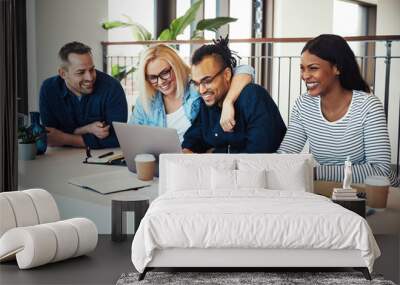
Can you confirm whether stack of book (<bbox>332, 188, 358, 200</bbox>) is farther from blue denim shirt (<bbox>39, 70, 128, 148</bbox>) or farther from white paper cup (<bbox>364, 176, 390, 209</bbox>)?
blue denim shirt (<bbox>39, 70, 128, 148</bbox>)

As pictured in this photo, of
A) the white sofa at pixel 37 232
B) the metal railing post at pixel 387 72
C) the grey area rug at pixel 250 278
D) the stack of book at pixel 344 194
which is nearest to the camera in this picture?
the grey area rug at pixel 250 278

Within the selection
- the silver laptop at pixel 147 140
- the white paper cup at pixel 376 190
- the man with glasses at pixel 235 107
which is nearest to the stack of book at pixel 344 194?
the white paper cup at pixel 376 190

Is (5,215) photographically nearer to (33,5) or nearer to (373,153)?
(33,5)

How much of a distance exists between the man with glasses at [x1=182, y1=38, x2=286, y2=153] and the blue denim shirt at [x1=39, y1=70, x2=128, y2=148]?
0.72 meters

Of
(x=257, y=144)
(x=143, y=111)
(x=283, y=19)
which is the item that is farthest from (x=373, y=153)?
(x=143, y=111)

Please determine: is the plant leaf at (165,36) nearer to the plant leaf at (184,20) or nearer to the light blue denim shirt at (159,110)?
the plant leaf at (184,20)

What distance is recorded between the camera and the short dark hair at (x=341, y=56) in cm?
564

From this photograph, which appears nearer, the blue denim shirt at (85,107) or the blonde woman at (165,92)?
the blonde woman at (165,92)

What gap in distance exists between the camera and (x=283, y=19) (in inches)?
229

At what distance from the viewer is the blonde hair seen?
5.87m

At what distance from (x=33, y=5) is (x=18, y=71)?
0.61m

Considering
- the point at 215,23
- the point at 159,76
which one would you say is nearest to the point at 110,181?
the point at 159,76

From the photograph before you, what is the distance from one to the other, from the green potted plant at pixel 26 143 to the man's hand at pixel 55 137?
0.09 meters

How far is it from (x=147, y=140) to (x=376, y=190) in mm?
2048
